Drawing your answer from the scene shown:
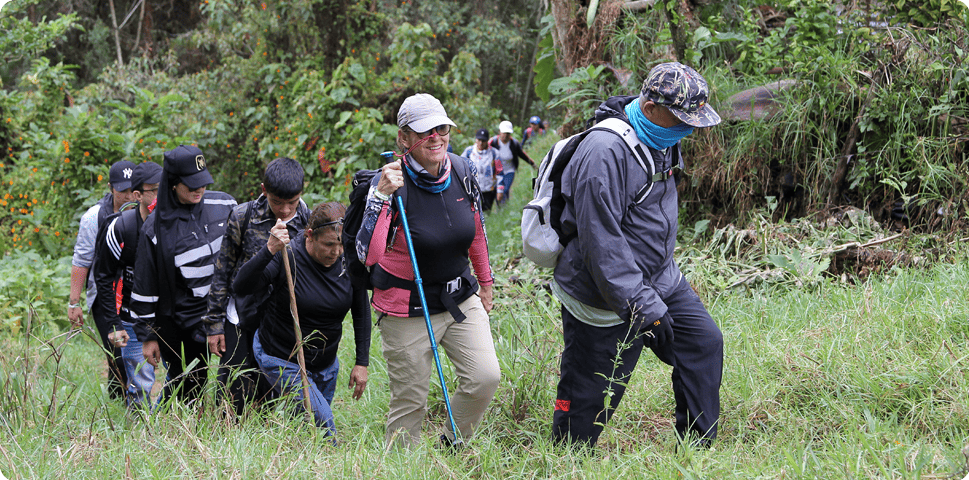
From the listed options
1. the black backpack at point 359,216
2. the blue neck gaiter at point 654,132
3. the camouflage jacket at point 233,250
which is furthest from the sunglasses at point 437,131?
the camouflage jacket at point 233,250

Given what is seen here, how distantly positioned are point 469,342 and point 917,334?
2573 mm

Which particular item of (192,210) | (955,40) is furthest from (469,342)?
(955,40)

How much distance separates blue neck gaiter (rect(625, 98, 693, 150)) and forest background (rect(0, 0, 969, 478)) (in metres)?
1.38

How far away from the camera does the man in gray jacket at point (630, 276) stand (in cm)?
322

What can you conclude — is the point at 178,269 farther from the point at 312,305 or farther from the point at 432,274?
the point at 432,274

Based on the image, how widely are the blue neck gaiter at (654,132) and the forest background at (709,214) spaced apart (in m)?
1.38

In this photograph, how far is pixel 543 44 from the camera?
30.1 feet

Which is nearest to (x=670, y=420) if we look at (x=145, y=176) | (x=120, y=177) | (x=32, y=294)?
(x=145, y=176)

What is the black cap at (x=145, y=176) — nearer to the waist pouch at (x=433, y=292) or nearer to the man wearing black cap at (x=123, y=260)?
the man wearing black cap at (x=123, y=260)

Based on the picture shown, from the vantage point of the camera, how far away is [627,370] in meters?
3.49

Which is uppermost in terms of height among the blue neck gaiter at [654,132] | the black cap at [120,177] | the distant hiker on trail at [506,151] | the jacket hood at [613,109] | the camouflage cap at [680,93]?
the camouflage cap at [680,93]

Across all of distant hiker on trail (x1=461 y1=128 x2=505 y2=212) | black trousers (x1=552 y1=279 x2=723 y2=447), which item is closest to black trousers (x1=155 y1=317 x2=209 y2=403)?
black trousers (x1=552 y1=279 x2=723 y2=447)

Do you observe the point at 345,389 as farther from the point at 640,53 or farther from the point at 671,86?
the point at 640,53

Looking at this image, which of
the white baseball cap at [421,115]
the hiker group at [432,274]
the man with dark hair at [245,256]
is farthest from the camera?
the man with dark hair at [245,256]
